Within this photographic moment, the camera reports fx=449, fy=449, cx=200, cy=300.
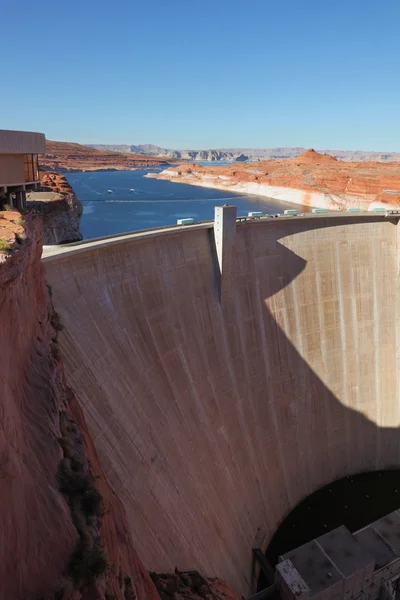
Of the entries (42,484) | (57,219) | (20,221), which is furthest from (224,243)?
(57,219)

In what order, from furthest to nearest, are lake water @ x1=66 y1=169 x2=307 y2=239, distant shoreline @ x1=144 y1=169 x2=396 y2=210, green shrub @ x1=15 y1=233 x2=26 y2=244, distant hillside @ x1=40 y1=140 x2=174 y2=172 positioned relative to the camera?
distant hillside @ x1=40 y1=140 x2=174 y2=172, distant shoreline @ x1=144 y1=169 x2=396 y2=210, lake water @ x1=66 y1=169 x2=307 y2=239, green shrub @ x1=15 y1=233 x2=26 y2=244

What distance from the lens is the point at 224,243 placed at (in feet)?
60.8

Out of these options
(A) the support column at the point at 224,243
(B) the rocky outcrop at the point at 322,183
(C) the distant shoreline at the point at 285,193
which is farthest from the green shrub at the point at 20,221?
(B) the rocky outcrop at the point at 322,183

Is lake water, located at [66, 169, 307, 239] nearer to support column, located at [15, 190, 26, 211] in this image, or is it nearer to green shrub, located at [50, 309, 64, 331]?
support column, located at [15, 190, 26, 211]

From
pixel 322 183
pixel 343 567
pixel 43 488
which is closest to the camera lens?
pixel 43 488

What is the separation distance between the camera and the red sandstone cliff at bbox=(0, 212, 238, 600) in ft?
17.3

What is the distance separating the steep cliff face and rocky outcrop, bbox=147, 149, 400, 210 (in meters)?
49.8

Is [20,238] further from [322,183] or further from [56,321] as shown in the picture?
[322,183]

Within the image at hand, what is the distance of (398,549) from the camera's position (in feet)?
50.7

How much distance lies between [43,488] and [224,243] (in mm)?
13809

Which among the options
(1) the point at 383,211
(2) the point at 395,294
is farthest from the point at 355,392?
(1) the point at 383,211

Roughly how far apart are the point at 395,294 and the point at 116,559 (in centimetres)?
2035

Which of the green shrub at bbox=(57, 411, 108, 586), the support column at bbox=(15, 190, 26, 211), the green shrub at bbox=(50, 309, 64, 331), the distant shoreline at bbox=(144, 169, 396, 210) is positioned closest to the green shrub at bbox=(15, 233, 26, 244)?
the green shrub at bbox=(50, 309, 64, 331)

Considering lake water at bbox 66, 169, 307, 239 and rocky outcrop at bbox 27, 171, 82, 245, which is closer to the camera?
rocky outcrop at bbox 27, 171, 82, 245
